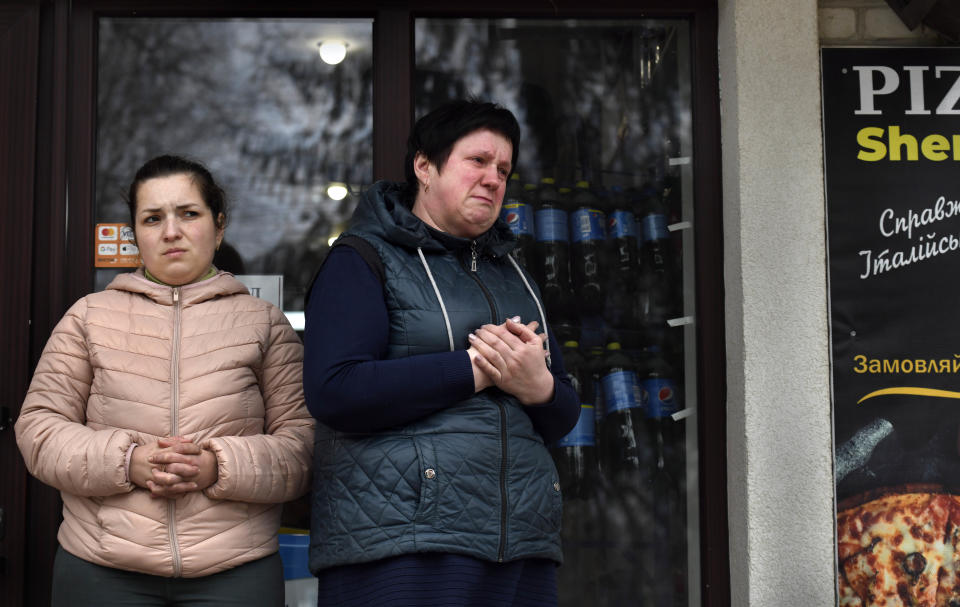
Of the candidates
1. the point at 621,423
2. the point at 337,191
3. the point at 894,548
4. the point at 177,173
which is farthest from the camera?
the point at 621,423

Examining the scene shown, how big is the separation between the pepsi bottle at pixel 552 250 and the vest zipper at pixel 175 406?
1512 millimetres

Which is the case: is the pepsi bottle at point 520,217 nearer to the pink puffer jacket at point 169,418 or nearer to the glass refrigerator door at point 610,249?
the glass refrigerator door at point 610,249

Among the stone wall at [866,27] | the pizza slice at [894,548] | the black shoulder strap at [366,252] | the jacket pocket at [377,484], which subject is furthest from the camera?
the stone wall at [866,27]

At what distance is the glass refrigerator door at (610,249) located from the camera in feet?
11.9

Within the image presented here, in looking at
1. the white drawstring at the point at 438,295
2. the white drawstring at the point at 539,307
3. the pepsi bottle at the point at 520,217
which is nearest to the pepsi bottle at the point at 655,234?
the pepsi bottle at the point at 520,217

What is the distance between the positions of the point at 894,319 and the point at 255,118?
2368 mm

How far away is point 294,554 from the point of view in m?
3.41

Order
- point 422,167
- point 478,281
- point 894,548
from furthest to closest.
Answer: point 894,548
point 422,167
point 478,281

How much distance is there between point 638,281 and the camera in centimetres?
373

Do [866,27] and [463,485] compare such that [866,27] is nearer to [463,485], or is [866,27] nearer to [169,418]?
[463,485]

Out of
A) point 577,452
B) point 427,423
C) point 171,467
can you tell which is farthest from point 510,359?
point 577,452

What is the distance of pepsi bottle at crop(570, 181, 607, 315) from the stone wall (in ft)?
3.30

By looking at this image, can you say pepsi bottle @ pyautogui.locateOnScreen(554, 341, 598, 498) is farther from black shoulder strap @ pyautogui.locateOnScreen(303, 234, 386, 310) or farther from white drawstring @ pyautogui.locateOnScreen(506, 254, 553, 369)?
black shoulder strap @ pyautogui.locateOnScreen(303, 234, 386, 310)

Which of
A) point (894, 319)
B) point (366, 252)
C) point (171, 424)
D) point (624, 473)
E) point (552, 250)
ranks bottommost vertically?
point (624, 473)
